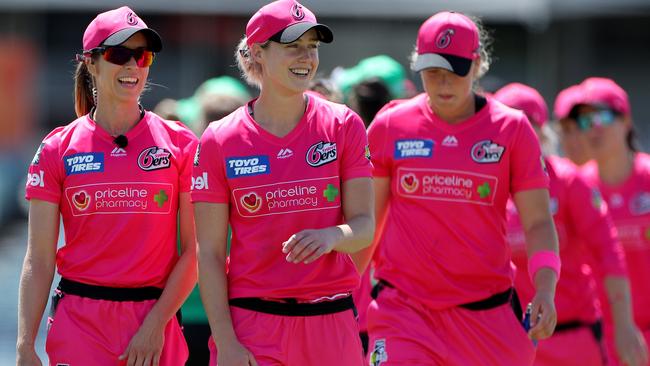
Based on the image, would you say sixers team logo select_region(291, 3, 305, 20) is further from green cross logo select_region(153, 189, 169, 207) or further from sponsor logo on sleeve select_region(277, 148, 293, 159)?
green cross logo select_region(153, 189, 169, 207)

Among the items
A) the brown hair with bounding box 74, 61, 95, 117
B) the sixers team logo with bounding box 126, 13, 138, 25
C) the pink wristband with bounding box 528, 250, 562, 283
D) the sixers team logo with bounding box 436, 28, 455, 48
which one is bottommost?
the pink wristband with bounding box 528, 250, 562, 283

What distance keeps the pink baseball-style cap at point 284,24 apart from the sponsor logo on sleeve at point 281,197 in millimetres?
601

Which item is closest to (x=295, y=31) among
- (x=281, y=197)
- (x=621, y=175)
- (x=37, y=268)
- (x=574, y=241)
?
(x=281, y=197)

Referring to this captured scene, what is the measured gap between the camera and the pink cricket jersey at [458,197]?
18.4 ft

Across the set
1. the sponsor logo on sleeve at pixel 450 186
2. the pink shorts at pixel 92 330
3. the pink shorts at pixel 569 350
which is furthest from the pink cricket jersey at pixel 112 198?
the pink shorts at pixel 569 350

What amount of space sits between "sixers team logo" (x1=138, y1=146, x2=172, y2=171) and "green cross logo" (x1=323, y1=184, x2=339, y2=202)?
748mm

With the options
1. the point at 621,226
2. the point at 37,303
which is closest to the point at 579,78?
the point at 621,226

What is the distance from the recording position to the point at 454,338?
18.4 ft

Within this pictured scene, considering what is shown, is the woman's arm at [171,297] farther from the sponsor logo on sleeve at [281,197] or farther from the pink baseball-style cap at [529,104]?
the pink baseball-style cap at [529,104]

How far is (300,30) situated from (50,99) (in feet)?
64.0

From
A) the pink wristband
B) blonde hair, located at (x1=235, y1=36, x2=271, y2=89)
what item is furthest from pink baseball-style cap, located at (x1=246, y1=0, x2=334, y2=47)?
the pink wristband

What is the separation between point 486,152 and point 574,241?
1.58 meters

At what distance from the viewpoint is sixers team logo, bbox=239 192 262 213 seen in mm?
4863

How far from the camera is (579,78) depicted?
2273 cm
